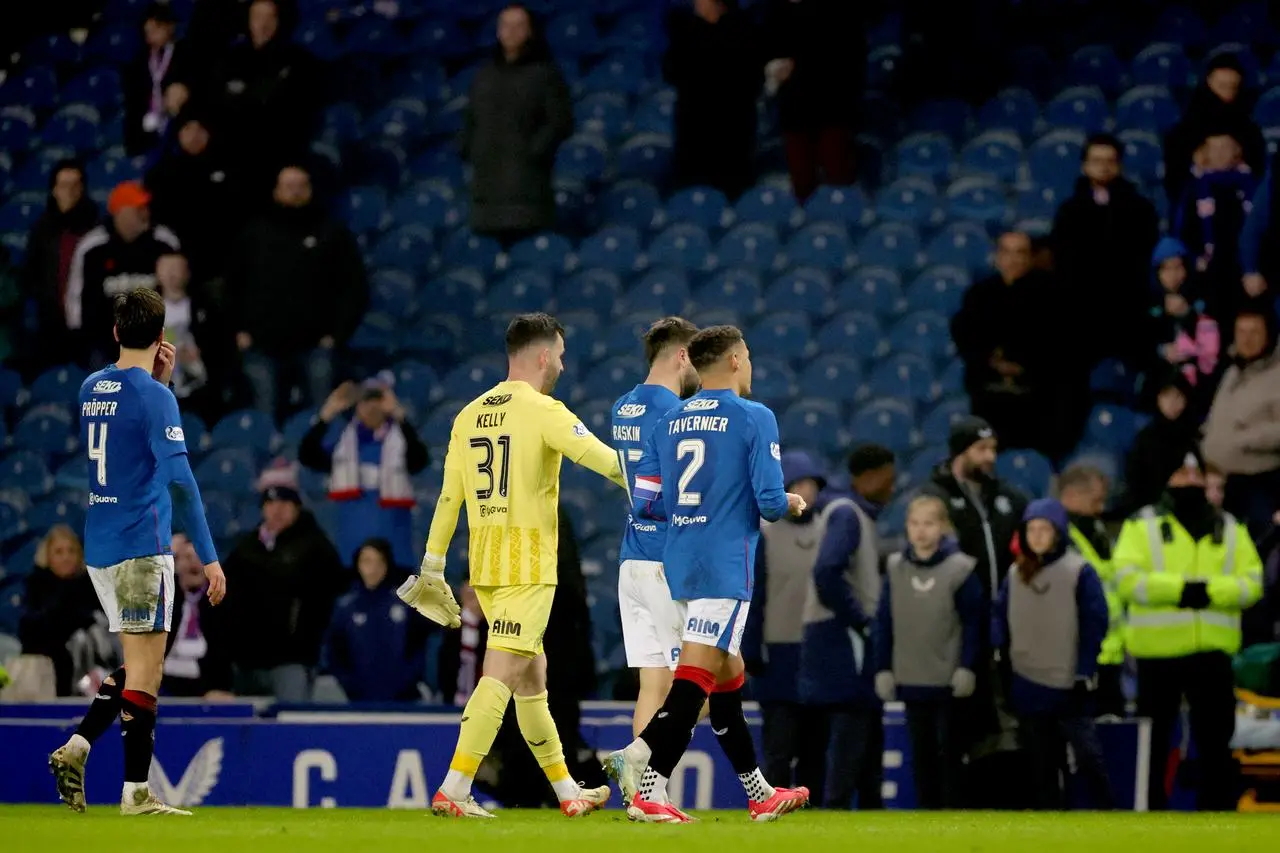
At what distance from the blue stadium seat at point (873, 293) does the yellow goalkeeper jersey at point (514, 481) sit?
9207mm

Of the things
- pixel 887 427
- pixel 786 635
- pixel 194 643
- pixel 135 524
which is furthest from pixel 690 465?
pixel 887 427

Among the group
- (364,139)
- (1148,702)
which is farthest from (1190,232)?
(364,139)

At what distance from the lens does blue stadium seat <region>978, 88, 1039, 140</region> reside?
20.0m

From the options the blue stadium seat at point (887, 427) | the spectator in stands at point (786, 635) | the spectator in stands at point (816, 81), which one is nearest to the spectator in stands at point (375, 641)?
the spectator in stands at point (786, 635)

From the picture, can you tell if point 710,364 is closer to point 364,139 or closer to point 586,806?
point 586,806

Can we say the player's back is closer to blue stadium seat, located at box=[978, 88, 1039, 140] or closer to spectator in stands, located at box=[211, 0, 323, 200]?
spectator in stands, located at box=[211, 0, 323, 200]

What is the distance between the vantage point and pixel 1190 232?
17.7m

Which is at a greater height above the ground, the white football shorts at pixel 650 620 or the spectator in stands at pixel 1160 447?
the spectator in stands at pixel 1160 447

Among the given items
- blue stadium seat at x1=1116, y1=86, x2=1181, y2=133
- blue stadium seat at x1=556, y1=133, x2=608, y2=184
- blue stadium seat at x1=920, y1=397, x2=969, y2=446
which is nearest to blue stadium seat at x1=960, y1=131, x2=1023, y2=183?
blue stadium seat at x1=1116, y1=86, x2=1181, y2=133

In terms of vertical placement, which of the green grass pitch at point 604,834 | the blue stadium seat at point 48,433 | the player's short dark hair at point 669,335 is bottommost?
the green grass pitch at point 604,834

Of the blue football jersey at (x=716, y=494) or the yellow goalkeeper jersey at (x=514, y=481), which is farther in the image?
the yellow goalkeeper jersey at (x=514, y=481)

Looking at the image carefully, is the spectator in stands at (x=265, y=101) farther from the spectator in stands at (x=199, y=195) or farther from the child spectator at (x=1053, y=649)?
the child spectator at (x=1053, y=649)

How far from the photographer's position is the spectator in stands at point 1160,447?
16094mm

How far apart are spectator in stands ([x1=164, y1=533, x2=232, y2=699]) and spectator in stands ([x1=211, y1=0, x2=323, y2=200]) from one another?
454 cm
